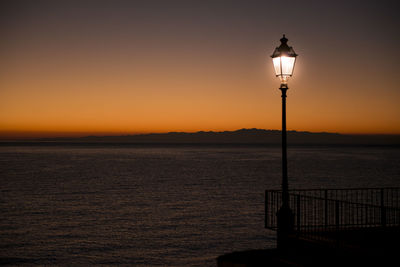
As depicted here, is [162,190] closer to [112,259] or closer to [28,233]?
[28,233]

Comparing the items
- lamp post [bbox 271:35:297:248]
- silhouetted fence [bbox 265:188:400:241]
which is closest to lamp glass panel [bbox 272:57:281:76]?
lamp post [bbox 271:35:297:248]

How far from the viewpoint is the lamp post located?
1213cm

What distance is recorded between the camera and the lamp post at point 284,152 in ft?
39.8

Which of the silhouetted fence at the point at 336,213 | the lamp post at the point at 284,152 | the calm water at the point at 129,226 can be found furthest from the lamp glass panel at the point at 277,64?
the calm water at the point at 129,226

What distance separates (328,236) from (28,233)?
1685 centimetres

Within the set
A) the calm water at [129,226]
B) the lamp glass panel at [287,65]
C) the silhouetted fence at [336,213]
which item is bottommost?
the calm water at [129,226]

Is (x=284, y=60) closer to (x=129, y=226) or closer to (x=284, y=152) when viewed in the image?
(x=284, y=152)

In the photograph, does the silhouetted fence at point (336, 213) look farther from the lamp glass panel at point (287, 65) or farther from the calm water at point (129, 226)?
the lamp glass panel at point (287, 65)

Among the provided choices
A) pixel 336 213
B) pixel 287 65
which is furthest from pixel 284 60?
pixel 336 213

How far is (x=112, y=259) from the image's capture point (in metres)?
18.2

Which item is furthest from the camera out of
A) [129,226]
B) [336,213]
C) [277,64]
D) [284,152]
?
[129,226]

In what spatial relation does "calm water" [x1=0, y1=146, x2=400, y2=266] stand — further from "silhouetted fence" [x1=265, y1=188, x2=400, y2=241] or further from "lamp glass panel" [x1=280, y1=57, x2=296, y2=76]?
"lamp glass panel" [x1=280, y1=57, x2=296, y2=76]

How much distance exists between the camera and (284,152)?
40.8 ft

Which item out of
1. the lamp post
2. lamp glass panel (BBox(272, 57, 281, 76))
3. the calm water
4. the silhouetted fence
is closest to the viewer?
the lamp post
